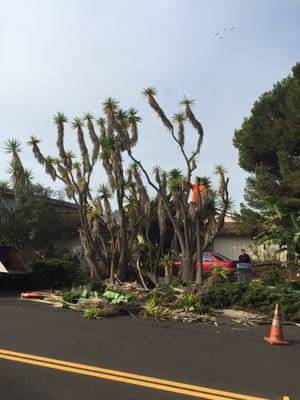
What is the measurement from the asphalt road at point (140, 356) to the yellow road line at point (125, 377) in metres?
0.14

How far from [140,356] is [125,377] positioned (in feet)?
4.30

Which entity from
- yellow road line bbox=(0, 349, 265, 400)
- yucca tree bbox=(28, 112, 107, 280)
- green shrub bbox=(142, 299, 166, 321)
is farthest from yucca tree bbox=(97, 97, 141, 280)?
yellow road line bbox=(0, 349, 265, 400)

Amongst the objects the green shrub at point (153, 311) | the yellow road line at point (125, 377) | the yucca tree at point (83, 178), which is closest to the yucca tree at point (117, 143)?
the yucca tree at point (83, 178)

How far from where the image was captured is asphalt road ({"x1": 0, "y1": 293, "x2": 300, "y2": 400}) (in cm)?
653

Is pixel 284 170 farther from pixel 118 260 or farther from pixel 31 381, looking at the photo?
pixel 31 381

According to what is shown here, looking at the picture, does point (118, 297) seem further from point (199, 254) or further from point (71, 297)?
point (199, 254)

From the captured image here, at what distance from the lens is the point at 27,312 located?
1264 cm

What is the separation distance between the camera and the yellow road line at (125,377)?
21.0 ft

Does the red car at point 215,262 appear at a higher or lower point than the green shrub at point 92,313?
higher

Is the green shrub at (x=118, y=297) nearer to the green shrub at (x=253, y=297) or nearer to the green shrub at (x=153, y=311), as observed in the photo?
the green shrub at (x=153, y=311)

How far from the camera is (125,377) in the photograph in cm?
704

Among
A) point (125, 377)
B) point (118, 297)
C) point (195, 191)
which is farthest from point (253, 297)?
point (125, 377)

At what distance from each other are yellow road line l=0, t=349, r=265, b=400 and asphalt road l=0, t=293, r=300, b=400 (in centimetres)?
14

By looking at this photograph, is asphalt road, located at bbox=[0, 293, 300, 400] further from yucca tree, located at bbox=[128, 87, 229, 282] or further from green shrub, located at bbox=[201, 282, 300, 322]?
yucca tree, located at bbox=[128, 87, 229, 282]
